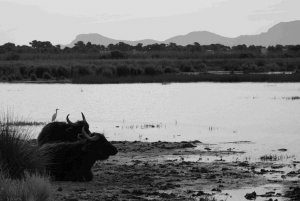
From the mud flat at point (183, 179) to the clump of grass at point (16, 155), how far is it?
58 centimetres

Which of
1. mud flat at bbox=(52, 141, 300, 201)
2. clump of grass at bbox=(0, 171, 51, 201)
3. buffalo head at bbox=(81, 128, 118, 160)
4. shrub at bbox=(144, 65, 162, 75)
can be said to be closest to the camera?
clump of grass at bbox=(0, 171, 51, 201)

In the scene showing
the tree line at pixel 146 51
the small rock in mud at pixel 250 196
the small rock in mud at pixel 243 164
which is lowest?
the small rock in mud at pixel 250 196

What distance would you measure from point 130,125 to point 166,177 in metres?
11.5

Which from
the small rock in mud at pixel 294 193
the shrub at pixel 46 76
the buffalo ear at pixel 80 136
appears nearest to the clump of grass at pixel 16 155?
the buffalo ear at pixel 80 136

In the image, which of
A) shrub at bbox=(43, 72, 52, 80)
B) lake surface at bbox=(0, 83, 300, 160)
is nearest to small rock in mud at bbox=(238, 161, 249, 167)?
lake surface at bbox=(0, 83, 300, 160)

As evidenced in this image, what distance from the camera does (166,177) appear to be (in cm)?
1355

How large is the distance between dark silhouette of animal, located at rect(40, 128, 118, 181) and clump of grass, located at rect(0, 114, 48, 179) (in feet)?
3.19

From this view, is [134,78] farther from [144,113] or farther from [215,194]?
[215,194]

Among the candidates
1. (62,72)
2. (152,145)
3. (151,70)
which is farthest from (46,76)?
(152,145)

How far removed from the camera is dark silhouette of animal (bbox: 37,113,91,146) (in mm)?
14259

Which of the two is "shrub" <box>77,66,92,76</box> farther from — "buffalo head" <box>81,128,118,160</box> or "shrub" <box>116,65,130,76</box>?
"buffalo head" <box>81,128,118,160</box>

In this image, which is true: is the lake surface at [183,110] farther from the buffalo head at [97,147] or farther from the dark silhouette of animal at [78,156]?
the buffalo head at [97,147]

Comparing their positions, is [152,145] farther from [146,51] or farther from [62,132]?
[146,51]

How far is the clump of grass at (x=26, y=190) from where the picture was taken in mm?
9352
